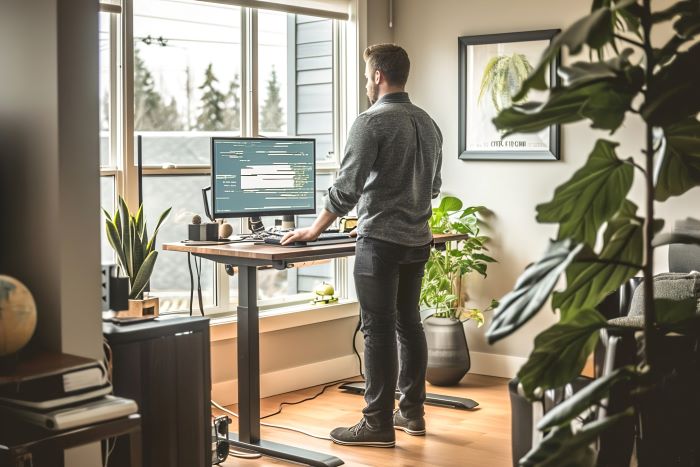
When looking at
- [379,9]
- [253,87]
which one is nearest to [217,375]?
[253,87]

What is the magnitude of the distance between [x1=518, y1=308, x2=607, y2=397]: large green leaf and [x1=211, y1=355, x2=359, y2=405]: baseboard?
341 cm

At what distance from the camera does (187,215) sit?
4875 millimetres

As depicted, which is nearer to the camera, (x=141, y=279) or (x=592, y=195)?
(x=592, y=195)

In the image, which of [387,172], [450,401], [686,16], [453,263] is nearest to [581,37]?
[686,16]

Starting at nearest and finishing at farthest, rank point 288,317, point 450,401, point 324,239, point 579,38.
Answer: point 579,38 < point 324,239 < point 450,401 < point 288,317

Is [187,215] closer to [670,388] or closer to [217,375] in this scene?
[217,375]

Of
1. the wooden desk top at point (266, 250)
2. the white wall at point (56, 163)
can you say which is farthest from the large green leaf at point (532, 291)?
the wooden desk top at point (266, 250)

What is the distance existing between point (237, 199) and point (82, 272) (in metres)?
1.58

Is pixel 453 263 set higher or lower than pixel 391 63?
lower

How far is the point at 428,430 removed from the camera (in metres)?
4.48

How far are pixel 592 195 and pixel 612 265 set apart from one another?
0.42ft

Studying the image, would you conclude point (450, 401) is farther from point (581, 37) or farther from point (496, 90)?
point (581, 37)

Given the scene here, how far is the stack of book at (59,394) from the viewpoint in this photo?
8.35 feet

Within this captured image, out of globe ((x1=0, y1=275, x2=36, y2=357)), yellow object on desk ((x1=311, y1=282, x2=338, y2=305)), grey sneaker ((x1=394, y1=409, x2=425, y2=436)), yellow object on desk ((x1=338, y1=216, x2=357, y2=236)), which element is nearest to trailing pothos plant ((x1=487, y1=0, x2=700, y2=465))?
globe ((x1=0, y1=275, x2=36, y2=357))
